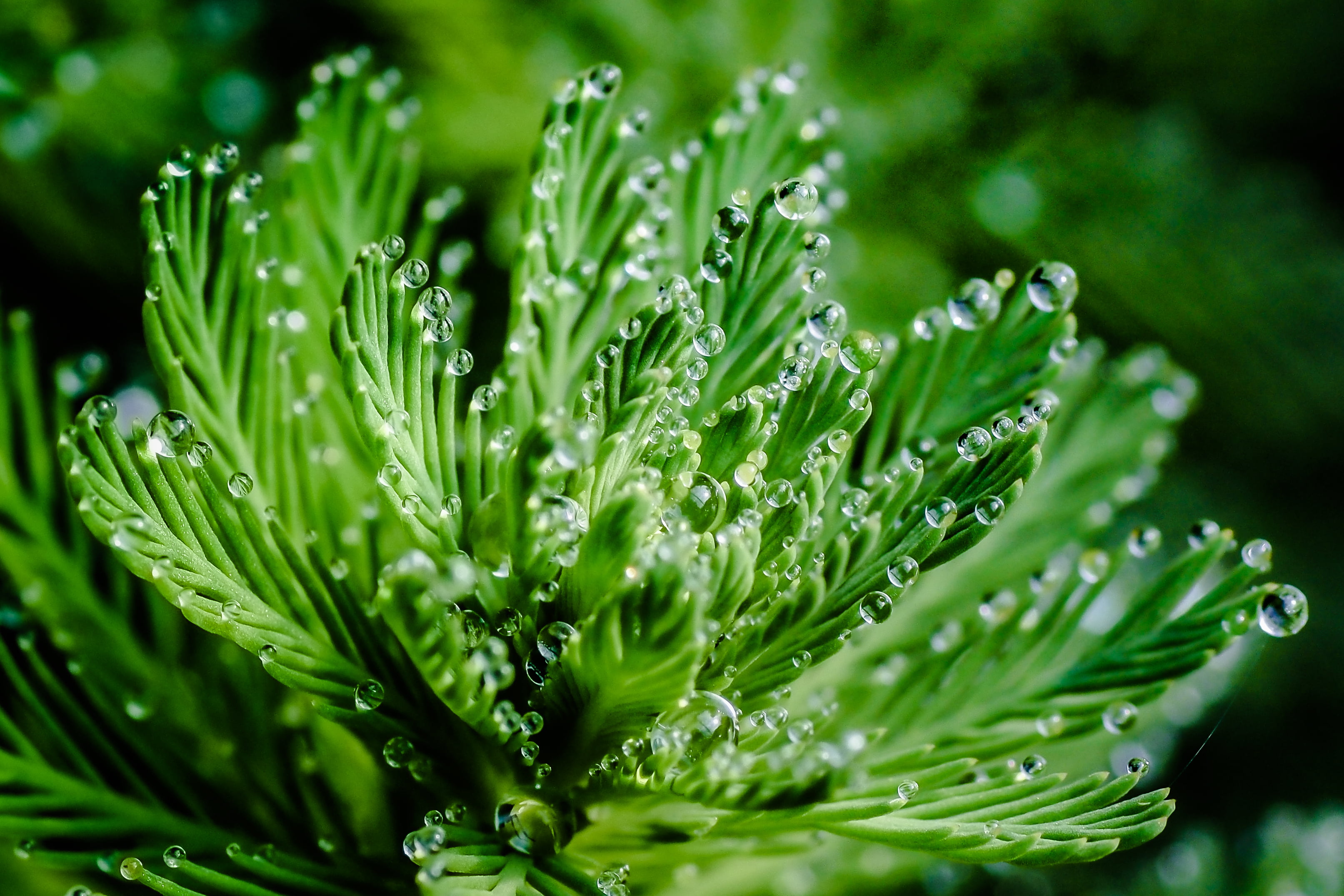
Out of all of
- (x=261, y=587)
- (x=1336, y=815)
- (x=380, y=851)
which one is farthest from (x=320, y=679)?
(x=1336, y=815)

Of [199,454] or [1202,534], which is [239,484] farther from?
[1202,534]

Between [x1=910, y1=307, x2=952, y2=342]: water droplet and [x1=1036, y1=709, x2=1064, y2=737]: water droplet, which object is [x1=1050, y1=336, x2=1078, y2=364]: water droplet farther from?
[x1=1036, y1=709, x2=1064, y2=737]: water droplet

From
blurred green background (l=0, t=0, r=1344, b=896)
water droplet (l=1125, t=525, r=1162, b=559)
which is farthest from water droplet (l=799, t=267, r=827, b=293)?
blurred green background (l=0, t=0, r=1344, b=896)

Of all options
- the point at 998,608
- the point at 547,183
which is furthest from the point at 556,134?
the point at 998,608

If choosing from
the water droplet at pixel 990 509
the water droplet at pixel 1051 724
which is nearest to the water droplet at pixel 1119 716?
the water droplet at pixel 1051 724

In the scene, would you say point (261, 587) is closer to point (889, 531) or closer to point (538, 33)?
point (889, 531)

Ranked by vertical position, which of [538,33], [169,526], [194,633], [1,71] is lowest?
[194,633]

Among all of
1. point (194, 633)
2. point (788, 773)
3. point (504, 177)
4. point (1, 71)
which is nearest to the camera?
point (788, 773)
